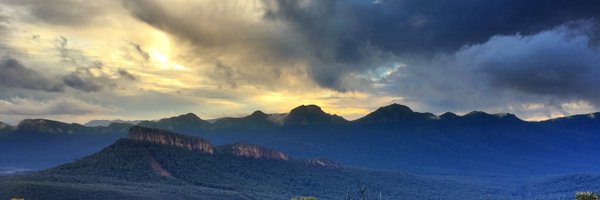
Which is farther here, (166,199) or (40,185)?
(166,199)

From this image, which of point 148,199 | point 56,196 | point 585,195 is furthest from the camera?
point 148,199

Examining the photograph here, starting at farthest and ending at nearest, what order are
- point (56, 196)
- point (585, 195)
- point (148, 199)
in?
point (148, 199) < point (56, 196) < point (585, 195)

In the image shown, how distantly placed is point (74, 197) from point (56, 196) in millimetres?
5071

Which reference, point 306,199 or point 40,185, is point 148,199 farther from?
point 306,199

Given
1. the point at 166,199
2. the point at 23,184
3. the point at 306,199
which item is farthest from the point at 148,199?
the point at 306,199

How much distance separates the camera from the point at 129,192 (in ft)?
646

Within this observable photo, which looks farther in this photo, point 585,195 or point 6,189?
point 6,189

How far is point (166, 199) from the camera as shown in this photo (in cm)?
19888

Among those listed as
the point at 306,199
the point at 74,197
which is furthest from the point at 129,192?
the point at 306,199

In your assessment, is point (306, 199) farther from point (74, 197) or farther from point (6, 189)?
point (6, 189)

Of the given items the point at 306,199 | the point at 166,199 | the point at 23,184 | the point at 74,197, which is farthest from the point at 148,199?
the point at 306,199

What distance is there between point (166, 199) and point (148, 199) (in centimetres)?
887

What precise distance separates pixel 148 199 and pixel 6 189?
4086 cm

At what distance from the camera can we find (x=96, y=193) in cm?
18312
